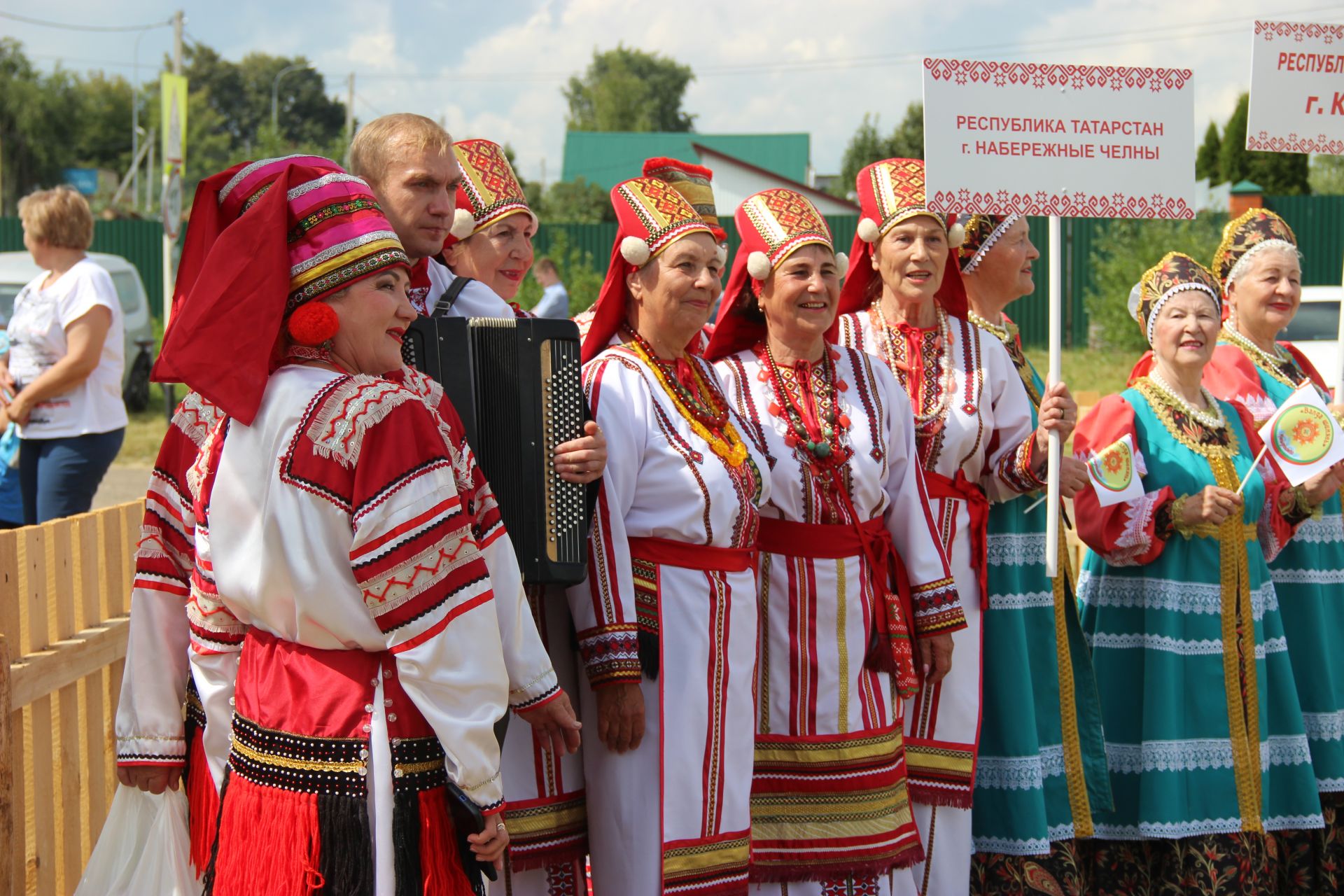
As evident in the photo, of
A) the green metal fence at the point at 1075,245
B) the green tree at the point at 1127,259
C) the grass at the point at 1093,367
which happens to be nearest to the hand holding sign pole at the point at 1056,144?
the grass at the point at 1093,367

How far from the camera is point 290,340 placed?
256 cm

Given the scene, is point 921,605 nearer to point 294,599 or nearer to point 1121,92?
point 1121,92

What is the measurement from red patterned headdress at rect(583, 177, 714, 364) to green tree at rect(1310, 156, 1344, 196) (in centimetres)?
3762

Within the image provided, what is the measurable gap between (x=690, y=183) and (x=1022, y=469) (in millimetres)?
1408

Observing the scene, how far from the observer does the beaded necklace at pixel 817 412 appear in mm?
3832

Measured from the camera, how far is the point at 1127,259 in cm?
2053

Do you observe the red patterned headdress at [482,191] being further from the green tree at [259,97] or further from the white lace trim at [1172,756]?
the green tree at [259,97]

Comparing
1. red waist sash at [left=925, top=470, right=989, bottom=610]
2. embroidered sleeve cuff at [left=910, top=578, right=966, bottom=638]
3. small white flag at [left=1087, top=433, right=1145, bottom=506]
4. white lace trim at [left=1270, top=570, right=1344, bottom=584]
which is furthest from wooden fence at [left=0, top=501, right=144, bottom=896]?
white lace trim at [left=1270, top=570, right=1344, bottom=584]

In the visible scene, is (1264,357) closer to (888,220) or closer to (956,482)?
(956,482)

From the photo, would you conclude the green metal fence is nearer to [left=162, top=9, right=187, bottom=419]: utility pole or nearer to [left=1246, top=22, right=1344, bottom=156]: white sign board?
[left=162, top=9, right=187, bottom=419]: utility pole

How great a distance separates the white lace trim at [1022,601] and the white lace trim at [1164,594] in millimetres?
352

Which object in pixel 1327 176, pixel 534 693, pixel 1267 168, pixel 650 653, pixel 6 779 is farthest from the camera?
pixel 1327 176

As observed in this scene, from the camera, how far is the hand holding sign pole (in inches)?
162

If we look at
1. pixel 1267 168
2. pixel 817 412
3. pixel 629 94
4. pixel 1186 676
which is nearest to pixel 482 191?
pixel 817 412
